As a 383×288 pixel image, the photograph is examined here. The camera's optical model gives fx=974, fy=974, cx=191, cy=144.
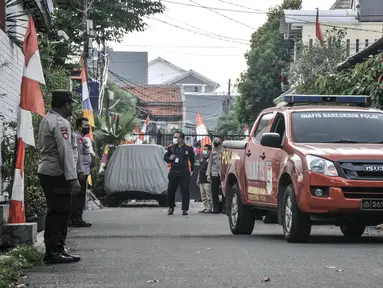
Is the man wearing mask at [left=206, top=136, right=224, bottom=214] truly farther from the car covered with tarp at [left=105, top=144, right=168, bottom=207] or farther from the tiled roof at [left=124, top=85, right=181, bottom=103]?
the tiled roof at [left=124, top=85, right=181, bottom=103]

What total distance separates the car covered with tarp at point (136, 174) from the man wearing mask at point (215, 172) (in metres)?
4.63

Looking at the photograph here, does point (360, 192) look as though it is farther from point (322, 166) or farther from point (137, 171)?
point (137, 171)

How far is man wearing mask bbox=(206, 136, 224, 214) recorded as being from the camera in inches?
989

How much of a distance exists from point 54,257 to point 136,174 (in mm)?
19910

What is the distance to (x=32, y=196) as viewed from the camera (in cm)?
1475

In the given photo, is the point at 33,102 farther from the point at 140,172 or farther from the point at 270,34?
the point at 270,34

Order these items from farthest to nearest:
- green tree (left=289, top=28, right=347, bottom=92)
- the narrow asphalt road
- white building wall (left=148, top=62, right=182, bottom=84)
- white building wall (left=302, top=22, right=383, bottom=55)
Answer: white building wall (left=148, top=62, right=182, bottom=84)
white building wall (left=302, top=22, right=383, bottom=55)
green tree (left=289, top=28, right=347, bottom=92)
the narrow asphalt road

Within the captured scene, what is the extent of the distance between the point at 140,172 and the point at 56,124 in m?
19.9

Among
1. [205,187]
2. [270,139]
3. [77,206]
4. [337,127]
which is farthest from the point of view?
[205,187]

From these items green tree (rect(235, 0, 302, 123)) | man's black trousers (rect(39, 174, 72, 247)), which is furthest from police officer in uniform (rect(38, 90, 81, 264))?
green tree (rect(235, 0, 302, 123))

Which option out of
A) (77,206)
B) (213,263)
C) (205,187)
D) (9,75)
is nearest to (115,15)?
(205,187)

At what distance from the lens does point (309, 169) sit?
12375mm

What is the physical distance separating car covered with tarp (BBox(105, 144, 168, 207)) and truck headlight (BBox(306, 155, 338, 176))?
17.9m

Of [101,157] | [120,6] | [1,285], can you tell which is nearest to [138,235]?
[1,285]
